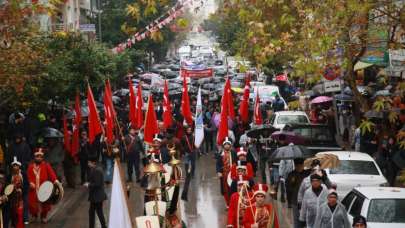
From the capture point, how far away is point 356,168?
789 inches

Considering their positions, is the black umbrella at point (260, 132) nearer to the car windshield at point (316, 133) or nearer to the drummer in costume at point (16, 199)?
the car windshield at point (316, 133)

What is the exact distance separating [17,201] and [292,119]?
1411 cm

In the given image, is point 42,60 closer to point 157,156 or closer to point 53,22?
point 157,156

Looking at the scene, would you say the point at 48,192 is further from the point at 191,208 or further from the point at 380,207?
the point at 380,207

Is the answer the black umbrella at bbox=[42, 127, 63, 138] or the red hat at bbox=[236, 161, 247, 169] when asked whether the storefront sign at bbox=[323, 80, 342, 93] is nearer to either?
the black umbrella at bbox=[42, 127, 63, 138]

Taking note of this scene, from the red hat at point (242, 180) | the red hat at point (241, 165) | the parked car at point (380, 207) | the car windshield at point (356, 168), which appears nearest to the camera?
the parked car at point (380, 207)

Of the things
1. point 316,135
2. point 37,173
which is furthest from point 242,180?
point 316,135

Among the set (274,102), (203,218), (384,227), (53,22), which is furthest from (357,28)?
(53,22)

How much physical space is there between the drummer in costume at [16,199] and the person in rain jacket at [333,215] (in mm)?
6886

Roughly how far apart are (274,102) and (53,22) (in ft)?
46.3

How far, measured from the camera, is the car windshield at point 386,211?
1440 centimetres

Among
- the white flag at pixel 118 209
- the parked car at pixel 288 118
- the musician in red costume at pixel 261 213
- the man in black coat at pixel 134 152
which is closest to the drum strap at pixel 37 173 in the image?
the man in black coat at pixel 134 152

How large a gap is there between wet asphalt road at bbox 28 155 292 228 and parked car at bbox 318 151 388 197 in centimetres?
133

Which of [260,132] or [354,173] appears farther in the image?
[260,132]
